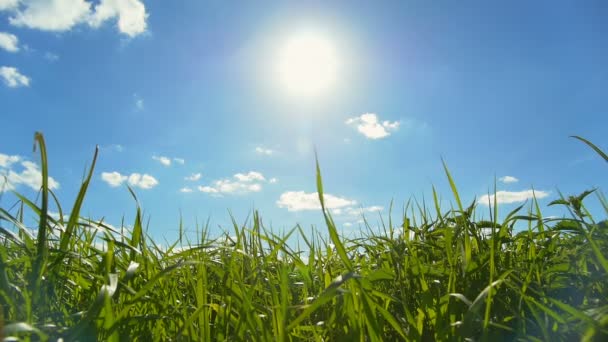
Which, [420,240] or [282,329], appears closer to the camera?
[282,329]

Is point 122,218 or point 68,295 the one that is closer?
point 68,295

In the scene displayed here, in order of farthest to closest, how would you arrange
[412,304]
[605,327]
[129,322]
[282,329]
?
[412,304]
[129,322]
[282,329]
[605,327]

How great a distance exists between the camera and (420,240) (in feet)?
8.47

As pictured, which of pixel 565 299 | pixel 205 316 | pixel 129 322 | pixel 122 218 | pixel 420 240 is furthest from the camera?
pixel 122 218

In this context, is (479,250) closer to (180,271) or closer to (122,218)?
(180,271)

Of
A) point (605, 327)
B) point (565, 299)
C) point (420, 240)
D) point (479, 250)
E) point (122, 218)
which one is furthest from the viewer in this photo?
point (122, 218)

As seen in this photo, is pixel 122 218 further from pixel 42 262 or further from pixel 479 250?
pixel 479 250

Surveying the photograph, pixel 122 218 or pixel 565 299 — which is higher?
pixel 122 218

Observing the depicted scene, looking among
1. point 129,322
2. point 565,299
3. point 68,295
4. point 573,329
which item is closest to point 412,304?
point 565,299

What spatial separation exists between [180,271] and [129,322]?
1084 millimetres

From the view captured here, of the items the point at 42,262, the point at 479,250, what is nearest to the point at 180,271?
the point at 42,262

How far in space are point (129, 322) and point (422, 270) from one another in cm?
120

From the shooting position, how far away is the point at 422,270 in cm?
195

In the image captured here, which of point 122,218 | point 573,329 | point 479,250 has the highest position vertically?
point 122,218
